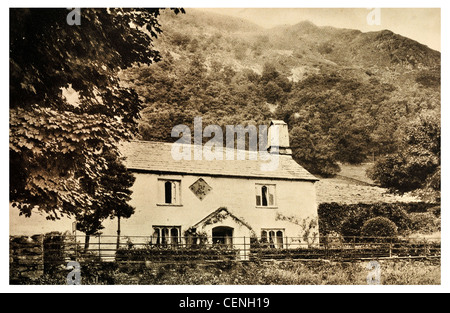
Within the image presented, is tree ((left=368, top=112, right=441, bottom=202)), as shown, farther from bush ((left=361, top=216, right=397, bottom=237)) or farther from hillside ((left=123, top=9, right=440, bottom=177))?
bush ((left=361, top=216, right=397, bottom=237))

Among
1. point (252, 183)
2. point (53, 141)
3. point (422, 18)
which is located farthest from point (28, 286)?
point (422, 18)

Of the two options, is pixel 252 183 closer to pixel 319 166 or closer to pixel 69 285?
pixel 319 166

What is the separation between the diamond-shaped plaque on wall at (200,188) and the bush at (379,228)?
3.27 meters

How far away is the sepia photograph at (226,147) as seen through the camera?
8.25m

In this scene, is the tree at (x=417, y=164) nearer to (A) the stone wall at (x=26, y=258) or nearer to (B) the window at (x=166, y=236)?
(B) the window at (x=166, y=236)

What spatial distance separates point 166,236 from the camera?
28.0 ft

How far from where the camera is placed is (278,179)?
9.11m

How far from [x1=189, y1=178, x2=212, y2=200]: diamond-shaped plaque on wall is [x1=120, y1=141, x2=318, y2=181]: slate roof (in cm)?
18

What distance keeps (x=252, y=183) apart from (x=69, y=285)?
405cm

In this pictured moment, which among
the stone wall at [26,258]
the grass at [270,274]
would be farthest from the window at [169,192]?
the stone wall at [26,258]

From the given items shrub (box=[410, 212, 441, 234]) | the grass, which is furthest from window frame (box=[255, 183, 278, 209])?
shrub (box=[410, 212, 441, 234])

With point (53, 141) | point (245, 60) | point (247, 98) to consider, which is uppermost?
point (245, 60)

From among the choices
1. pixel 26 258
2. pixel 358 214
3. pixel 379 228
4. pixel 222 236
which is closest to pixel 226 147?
pixel 222 236
